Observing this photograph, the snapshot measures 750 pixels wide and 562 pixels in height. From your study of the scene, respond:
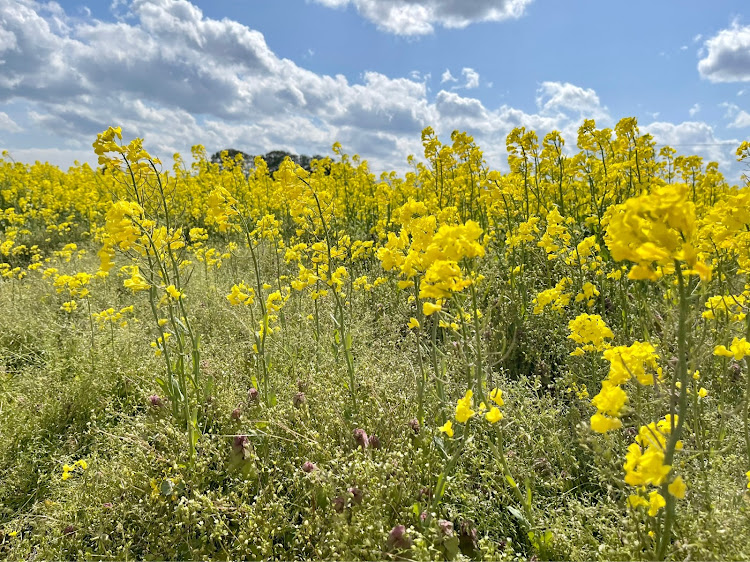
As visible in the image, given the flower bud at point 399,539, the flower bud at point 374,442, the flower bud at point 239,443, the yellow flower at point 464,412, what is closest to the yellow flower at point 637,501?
the yellow flower at point 464,412

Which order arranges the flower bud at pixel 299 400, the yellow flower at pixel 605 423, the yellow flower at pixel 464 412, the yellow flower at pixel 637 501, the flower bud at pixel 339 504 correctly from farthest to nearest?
1. the flower bud at pixel 299 400
2. the flower bud at pixel 339 504
3. the yellow flower at pixel 464 412
4. the yellow flower at pixel 637 501
5. the yellow flower at pixel 605 423

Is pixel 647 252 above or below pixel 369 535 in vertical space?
above

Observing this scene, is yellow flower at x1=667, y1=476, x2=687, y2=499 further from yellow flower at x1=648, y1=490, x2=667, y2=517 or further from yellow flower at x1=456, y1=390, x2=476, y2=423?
yellow flower at x1=456, y1=390, x2=476, y2=423

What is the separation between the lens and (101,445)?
108 inches

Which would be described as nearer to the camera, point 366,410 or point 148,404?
point 366,410

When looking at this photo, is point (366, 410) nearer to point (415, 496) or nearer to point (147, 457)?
point (415, 496)

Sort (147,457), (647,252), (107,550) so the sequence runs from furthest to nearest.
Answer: (147,457) → (107,550) → (647,252)

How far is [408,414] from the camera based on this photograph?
2.60 meters

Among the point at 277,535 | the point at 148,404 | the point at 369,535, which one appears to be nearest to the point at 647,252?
the point at 369,535

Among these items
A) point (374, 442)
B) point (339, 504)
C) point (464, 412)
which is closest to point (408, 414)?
point (374, 442)

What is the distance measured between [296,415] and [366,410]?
1.36 ft

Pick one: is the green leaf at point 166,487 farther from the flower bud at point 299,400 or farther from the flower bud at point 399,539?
the flower bud at point 399,539

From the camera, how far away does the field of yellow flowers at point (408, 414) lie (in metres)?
1.53

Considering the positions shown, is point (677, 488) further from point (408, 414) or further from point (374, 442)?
point (408, 414)
